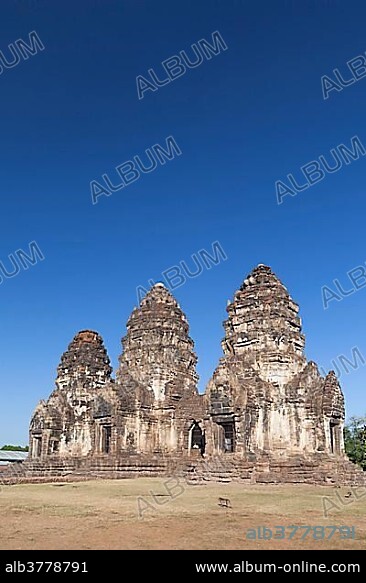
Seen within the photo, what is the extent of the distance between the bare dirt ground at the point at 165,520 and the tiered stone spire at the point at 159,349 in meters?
14.4

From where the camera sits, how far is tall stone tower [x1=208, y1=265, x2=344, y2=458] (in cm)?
2306

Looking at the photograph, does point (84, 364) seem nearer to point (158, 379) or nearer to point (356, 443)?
point (158, 379)

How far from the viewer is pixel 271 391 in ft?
79.2

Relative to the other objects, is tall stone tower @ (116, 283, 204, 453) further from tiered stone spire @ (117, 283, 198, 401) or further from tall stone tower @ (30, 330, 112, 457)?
tall stone tower @ (30, 330, 112, 457)

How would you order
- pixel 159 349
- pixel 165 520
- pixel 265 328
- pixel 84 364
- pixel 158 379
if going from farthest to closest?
pixel 84 364 → pixel 159 349 → pixel 158 379 → pixel 265 328 → pixel 165 520

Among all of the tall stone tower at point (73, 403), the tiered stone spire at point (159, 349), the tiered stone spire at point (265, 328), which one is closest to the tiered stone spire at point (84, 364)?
the tall stone tower at point (73, 403)

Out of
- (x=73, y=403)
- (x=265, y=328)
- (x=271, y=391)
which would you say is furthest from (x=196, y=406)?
(x=73, y=403)

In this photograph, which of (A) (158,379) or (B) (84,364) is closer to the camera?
(A) (158,379)

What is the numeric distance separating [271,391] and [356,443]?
1921 cm

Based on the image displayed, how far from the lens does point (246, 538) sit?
7887 millimetres

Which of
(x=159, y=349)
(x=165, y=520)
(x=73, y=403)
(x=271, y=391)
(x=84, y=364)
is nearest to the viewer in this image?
(x=165, y=520)

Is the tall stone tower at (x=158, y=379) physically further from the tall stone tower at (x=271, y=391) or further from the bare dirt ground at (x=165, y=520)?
the bare dirt ground at (x=165, y=520)
